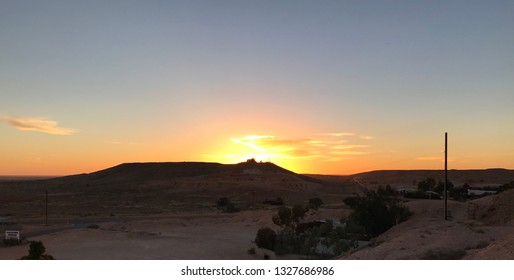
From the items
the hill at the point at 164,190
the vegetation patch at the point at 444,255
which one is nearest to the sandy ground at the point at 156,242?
the vegetation patch at the point at 444,255

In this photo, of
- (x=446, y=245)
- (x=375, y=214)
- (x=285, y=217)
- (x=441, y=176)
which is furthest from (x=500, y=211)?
(x=441, y=176)

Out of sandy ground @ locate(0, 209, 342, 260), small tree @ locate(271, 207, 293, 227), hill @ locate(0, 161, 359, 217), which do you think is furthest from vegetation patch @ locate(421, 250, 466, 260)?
hill @ locate(0, 161, 359, 217)

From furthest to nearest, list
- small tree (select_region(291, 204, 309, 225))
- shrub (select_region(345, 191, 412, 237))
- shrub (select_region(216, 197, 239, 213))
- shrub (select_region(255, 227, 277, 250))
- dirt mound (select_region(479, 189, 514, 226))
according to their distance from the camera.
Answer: shrub (select_region(216, 197, 239, 213)) < small tree (select_region(291, 204, 309, 225)) < dirt mound (select_region(479, 189, 514, 226)) < shrub (select_region(345, 191, 412, 237)) < shrub (select_region(255, 227, 277, 250))

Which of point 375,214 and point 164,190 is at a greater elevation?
point 375,214

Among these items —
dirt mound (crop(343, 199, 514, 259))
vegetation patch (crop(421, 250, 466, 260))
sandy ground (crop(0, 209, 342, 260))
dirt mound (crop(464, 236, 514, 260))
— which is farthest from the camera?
sandy ground (crop(0, 209, 342, 260))

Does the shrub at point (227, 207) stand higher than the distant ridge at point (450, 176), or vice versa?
the distant ridge at point (450, 176)

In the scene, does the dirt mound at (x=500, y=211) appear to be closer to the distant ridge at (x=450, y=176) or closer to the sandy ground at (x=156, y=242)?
the sandy ground at (x=156, y=242)

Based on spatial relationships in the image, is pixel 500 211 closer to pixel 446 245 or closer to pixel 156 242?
pixel 446 245

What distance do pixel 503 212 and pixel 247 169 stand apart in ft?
363

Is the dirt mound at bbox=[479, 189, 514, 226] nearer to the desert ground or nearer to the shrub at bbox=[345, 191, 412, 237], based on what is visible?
the desert ground

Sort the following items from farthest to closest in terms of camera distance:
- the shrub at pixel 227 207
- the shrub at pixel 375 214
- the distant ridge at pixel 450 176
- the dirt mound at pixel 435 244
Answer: the distant ridge at pixel 450 176
the shrub at pixel 227 207
the shrub at pixel 375 214
the dirt mound at pixel 435 244

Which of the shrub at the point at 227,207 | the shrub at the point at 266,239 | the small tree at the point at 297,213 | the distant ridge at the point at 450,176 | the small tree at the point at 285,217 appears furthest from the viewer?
the distant ridge at the point at 450,176

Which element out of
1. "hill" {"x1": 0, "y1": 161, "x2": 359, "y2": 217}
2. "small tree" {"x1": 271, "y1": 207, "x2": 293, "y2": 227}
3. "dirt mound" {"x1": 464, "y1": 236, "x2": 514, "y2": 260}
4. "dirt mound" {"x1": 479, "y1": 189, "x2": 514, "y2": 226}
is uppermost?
"dirt mound" {"x1": 464, "y1": 236, "x2": 514, "y2": 260}
